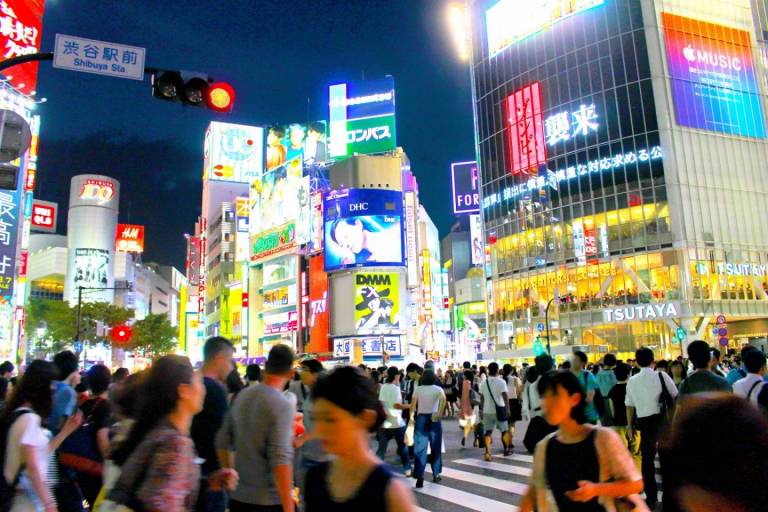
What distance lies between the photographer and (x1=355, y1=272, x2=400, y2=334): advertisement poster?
51281 millimetres

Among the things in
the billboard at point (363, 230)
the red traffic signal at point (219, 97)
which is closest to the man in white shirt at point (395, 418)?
the red traffic signal at point (219, 97)

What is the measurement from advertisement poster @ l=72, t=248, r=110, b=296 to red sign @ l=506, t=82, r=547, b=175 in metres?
62.5

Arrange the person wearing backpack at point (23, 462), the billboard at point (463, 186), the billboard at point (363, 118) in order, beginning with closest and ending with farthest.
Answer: the person wearing backpack at point (23, 462), the billboard at point (363, 118), the billboard at point (463, 186)

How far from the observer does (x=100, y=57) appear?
8211mm

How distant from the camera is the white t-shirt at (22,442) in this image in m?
3.74

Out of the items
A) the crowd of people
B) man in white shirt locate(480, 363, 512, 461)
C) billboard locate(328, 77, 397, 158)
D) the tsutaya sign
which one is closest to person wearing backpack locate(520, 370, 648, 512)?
the crowd of people

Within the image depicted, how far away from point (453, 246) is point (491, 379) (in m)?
105

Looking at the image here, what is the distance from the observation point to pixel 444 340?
8644cm

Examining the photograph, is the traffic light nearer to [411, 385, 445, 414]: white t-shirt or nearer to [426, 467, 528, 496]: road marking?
[411, 385, 445, 414]: white t-shirt

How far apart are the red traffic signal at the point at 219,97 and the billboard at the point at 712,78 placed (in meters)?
44.3

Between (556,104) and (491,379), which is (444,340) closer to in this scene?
(556,104)

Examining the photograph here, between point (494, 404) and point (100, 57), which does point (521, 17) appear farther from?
point (100, 57)

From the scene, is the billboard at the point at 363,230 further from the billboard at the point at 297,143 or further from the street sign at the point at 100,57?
the street sign at the point at 100,57

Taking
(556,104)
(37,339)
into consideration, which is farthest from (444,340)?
(37,339)
